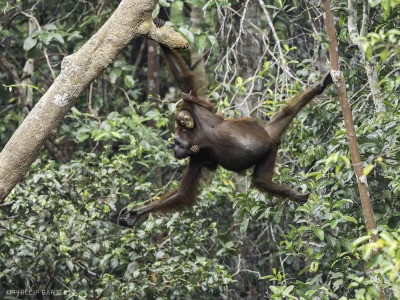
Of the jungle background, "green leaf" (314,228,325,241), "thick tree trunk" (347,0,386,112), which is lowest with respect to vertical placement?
the jungle background

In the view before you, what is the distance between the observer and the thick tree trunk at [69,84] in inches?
177

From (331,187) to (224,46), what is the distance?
3.66 metres

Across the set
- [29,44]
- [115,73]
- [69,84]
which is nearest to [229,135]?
[69,84]

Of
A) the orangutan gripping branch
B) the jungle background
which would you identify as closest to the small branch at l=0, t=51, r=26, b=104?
the jungle background

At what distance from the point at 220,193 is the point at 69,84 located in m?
2.65

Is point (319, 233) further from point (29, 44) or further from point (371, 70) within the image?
point (29, 44)

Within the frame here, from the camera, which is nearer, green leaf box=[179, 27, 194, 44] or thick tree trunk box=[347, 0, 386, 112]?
thick tree trunk box=[347, 0, 386, 112]

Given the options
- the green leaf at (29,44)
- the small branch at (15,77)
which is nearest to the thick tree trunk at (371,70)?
the green leaf at (29,44)

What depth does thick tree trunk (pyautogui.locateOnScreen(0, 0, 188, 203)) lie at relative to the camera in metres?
4.50

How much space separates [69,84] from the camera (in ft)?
15.0

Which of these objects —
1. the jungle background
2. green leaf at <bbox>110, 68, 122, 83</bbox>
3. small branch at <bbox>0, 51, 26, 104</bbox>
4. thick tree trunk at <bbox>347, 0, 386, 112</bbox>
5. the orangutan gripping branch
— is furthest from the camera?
small branch at <bbox>0, 51, 26, 104</bbox>

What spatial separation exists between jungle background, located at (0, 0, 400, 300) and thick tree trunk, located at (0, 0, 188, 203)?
1.19m

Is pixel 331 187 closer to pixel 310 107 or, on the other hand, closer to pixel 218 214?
pixel 310 107

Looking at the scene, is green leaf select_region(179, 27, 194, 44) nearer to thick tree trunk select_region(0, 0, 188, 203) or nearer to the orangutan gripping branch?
the orangutan gripping branch
